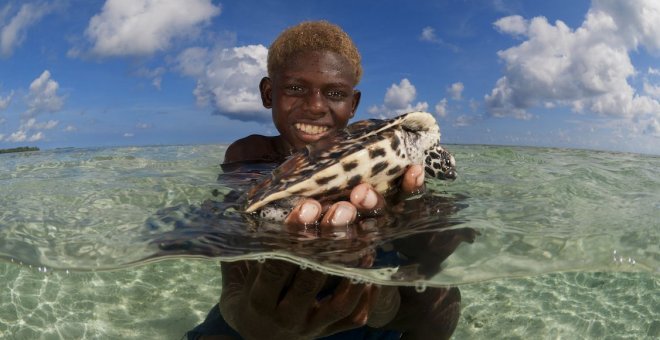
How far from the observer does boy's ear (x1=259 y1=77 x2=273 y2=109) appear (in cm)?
536

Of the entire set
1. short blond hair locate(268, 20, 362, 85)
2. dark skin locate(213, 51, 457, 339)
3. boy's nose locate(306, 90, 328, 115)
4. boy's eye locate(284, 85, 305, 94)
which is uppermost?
short blond hair locate(268, 20, 362, 85)

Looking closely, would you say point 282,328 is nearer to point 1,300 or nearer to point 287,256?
point 287,256

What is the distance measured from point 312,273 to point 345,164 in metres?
0.77

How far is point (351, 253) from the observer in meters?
3.06

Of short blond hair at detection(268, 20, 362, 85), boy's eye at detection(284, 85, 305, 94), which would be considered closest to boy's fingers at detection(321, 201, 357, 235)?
boy's eye at detection(284, 85, 305, 94)

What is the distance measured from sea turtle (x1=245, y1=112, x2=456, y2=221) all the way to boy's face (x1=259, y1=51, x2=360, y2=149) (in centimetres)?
110

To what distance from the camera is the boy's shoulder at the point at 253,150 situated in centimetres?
575

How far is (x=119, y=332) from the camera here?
16.5 ft

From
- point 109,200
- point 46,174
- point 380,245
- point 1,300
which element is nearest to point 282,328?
point 380,245

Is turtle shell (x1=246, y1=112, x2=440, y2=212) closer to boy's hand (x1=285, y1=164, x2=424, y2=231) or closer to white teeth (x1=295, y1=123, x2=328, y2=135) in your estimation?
boy's hand (x1=285, y1=164, x2=424, y2=231)

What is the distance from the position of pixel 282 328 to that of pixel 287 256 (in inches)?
22.1

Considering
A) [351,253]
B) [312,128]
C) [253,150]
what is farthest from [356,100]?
[351,253]

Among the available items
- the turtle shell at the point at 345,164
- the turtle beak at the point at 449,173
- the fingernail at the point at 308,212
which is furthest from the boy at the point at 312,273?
the turtle beak at the point at 449,173

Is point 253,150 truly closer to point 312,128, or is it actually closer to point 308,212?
point 312,128
